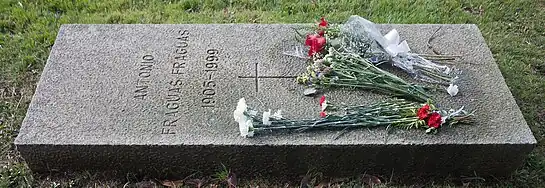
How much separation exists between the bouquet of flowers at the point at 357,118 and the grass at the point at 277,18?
965 millimetres

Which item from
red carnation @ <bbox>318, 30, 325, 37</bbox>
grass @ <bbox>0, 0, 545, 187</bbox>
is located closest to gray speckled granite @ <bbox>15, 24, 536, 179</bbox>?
red carnation @ <bbox>318, 30, 325, 37</bbox>

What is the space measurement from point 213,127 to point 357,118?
70 cm

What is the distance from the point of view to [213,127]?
298cm

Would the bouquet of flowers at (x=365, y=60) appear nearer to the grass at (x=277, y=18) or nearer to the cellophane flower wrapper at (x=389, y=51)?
the cellophane flower wrapper at (x=389, y=51)

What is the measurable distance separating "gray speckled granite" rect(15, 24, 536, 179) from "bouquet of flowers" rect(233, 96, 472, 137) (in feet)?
0.15

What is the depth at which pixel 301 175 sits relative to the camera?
313 centimetres

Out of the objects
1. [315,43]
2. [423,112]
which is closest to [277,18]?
[315,43]

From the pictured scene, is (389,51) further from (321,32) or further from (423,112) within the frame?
(423,112)

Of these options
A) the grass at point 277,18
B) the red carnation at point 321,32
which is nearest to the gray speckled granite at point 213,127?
the red carnation at point 321,32

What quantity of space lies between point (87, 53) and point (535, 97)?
8.77 feet

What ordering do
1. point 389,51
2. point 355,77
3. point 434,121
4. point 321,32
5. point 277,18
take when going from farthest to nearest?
point 277,18
point 321,32
point 389,51
point 355,77
point 434,121

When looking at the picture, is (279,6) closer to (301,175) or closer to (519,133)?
(301,175)

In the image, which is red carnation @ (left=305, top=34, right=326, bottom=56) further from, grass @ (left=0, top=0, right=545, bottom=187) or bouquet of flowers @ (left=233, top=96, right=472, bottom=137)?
grass @ (left=0, top=0, right=545, bottom=187)

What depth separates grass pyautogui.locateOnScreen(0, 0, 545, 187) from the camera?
3.86m
